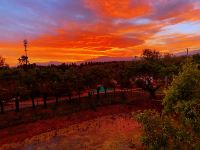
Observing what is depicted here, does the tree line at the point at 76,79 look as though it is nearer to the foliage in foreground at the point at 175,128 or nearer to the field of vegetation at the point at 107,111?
the field of vegetation at the point at 107,111

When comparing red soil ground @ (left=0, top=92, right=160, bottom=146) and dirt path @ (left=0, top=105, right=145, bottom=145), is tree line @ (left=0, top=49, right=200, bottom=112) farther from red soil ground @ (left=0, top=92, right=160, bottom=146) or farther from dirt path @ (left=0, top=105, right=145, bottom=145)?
dirt path @ (left=0, top=105, right=145, bottom=145)

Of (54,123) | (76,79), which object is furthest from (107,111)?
(54,123)

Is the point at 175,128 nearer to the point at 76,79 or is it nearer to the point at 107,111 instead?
the point at 107,111

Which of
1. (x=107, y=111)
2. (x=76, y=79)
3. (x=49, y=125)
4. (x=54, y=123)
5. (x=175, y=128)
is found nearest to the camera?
(x=175, y=128)

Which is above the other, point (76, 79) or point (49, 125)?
point (76, 79)

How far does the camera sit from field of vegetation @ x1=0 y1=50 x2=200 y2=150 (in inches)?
709

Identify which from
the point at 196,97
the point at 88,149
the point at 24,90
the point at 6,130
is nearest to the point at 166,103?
the point at 196,97

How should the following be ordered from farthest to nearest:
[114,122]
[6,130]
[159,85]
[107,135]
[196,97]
→ [159,85] < [114,122] < [6,130] < [107,135] < [196,97]

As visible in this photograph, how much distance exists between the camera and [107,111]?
65438 mm

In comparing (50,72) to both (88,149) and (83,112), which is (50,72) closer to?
(83,112)

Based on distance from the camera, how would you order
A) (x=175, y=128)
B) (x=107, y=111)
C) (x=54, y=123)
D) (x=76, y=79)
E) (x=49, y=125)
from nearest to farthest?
(x=175, y=128), (x=49, y=125), (x=54, y=123), (x=107, y=111), (x=76, y=79)

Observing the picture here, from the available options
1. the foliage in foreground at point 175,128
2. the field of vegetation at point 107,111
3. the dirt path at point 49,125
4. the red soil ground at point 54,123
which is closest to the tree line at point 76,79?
the field of vegetation at point 107,111

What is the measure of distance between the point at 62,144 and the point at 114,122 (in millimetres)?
15892

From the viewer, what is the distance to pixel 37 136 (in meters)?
48.7
